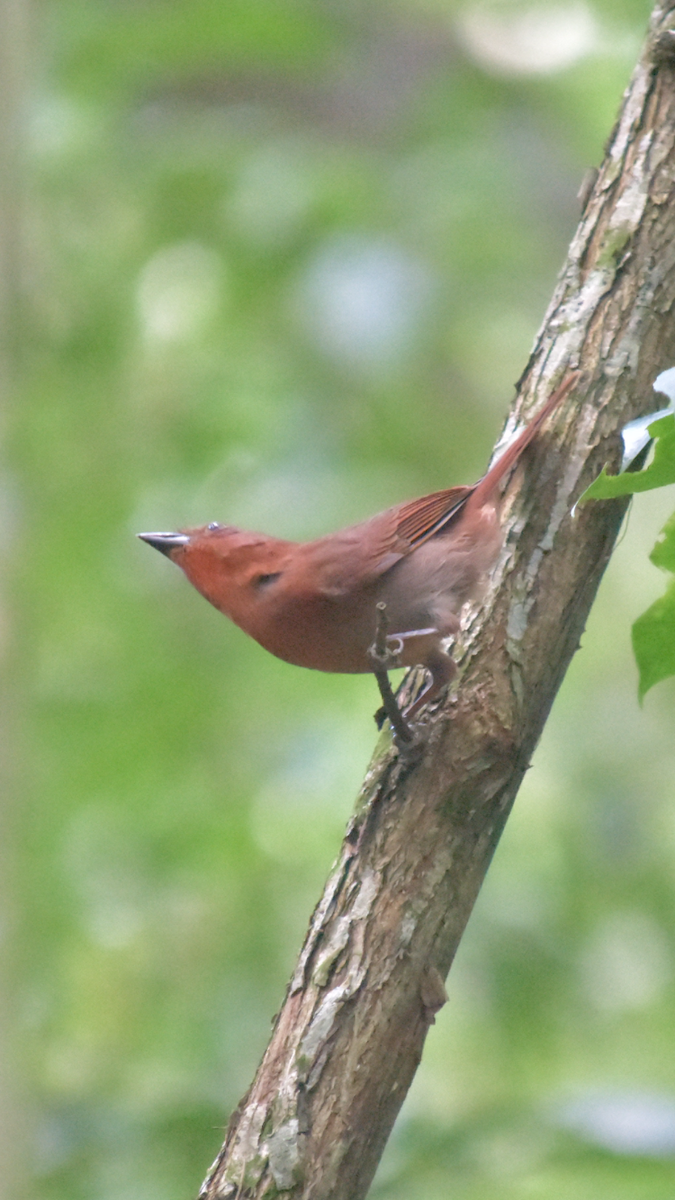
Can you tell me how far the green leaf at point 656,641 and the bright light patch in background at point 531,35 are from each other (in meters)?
3.63

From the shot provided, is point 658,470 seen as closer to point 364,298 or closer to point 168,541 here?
point 168,541

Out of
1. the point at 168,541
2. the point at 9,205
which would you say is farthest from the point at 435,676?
the point at 9,205

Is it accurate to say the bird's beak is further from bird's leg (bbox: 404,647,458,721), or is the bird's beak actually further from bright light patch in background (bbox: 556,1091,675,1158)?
bright light patch in background (bbox: 556,1091,675,1158)

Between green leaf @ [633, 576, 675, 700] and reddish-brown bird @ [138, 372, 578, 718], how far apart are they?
1.06 metres

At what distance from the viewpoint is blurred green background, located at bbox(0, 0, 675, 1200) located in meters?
4.04

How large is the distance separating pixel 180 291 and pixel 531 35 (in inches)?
80.8

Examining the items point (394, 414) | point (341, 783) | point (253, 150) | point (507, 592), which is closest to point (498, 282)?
point (394, 414)

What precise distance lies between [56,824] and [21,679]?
56 centimetres

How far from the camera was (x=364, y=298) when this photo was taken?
4.30m

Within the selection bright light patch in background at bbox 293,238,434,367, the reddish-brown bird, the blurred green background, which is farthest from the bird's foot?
bright light patch in background at bbox 293,238,434,367

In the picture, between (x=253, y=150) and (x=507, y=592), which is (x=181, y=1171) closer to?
(x=507, y=592)

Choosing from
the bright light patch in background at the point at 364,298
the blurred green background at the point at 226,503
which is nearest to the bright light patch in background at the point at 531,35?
the blurred green background at the point at 226,503

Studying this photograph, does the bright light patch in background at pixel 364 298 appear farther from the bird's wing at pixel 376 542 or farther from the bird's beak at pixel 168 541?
the bird's beak at pixel 168 541

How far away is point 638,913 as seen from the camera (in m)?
5.07
